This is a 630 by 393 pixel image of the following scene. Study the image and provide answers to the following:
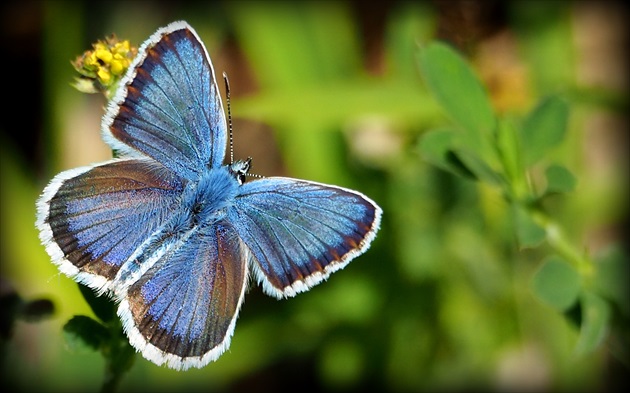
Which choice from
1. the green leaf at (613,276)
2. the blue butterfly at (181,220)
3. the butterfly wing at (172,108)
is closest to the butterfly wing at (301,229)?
the blue butterfly at (181,220)

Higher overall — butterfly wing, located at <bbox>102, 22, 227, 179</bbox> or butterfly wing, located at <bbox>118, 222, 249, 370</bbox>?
butterfly wing, located at <bbox>102, 22, 227, 179</bbox>

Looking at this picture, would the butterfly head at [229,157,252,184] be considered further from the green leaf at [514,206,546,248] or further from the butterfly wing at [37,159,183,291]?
the green leaf at [514,206,546,248]

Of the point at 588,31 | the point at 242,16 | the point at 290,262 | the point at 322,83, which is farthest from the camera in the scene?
the point at 588,31

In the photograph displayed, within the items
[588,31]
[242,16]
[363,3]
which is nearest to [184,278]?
[242,16]

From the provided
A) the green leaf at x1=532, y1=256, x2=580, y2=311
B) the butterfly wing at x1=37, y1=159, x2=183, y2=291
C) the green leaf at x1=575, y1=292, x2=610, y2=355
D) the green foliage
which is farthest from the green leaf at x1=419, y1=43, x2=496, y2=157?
the butterfly wing at x1=37, y1=159, x2=183, y2=291

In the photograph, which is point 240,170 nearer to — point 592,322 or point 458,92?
point 458,92

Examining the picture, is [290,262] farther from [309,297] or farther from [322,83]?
[322,83]
